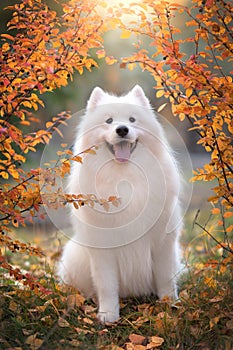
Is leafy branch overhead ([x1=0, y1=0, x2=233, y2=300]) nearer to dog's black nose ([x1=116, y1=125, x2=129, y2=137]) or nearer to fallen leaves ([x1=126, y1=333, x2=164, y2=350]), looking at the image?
dog's black nose ([x1=116, y1=125, x2=129, y2=137])

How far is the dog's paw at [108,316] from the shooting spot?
3.33 metres

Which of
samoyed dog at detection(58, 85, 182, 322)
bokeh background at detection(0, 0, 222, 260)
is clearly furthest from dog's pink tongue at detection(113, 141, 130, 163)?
bokeh background at detection(0, 0, 222, 260)

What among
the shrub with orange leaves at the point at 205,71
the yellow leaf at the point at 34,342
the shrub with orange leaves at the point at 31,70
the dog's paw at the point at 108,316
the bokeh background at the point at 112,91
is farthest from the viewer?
the bokeh background at the point at 112,91

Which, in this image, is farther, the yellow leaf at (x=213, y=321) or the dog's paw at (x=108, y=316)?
the dog's paw at (x=108, y=316)

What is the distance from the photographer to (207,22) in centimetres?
272

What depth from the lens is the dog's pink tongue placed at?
10.7ft

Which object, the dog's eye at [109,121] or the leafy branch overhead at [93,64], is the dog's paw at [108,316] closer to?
the leafy branch overhead at [93,64]

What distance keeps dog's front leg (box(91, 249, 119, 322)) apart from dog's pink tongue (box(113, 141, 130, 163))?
25.7 inches

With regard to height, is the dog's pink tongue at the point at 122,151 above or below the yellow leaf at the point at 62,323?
above

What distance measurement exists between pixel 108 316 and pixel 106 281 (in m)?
0.24

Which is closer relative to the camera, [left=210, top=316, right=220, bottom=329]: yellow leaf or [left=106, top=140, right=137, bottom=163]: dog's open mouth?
[left=210, top=316, right=220, bottom=329]: yellow leaf

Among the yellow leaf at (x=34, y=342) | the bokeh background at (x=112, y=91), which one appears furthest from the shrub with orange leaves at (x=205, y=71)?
the bokeh background at (x=112, y=91)

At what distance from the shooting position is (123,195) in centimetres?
338

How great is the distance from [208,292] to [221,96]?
133cm
